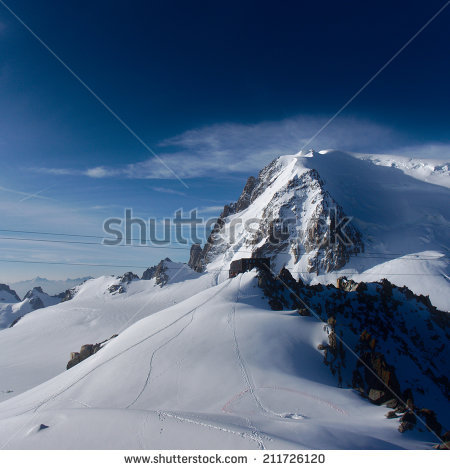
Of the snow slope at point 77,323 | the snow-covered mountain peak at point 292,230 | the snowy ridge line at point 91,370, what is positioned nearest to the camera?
the snowy ridge line at point 91,370

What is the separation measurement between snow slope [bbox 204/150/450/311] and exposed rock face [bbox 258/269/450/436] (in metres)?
47.0

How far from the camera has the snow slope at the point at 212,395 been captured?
12680 mm

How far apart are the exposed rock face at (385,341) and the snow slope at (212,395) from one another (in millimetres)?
1449

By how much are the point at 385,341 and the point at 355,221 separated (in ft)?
331

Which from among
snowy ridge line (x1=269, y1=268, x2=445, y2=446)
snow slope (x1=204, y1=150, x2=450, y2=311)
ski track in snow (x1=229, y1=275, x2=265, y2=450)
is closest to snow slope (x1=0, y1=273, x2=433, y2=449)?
ski track in snow (x1=229, y1=275, x2=265, y2=450)

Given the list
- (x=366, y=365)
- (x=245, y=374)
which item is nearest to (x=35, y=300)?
(x=245, y=374)

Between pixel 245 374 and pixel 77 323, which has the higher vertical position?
pixel 245 374

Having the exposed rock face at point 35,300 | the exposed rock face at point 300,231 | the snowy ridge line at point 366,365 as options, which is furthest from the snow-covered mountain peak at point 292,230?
the exposed rock face at point 35,300

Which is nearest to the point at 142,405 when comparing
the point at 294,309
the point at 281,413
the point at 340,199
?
the point at 281,413

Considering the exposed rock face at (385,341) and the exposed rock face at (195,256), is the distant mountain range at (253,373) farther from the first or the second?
the exposed rock face at (195,256)

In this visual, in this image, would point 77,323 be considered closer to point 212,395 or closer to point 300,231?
point 300,231

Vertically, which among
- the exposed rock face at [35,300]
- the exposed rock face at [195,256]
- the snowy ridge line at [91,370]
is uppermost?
the exposed rock face at [195,256]

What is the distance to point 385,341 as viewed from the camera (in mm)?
32031
